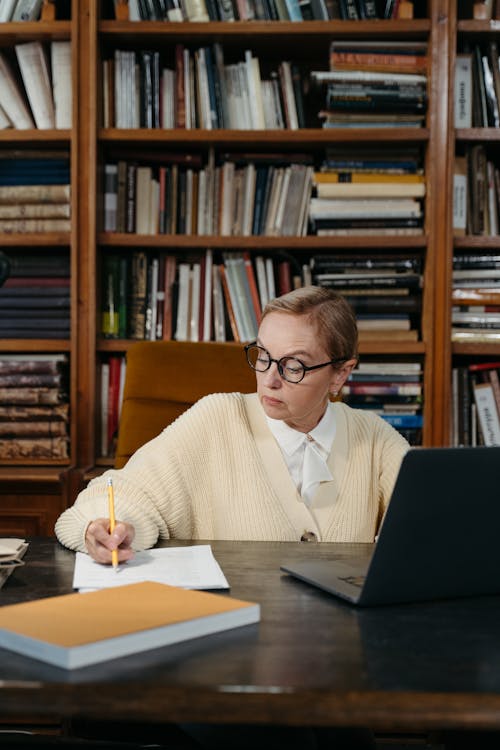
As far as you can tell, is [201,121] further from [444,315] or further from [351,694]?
[351,694]

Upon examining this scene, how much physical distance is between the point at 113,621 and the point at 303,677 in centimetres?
19

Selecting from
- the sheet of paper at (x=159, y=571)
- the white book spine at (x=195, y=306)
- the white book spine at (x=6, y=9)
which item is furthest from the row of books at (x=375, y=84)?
the sheet of paper at (x=159, y=571)

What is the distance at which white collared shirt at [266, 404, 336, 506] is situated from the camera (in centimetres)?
Answer: 163

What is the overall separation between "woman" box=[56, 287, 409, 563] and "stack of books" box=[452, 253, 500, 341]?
1.12 meters

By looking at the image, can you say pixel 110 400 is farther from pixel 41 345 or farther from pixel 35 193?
pixel 35 193

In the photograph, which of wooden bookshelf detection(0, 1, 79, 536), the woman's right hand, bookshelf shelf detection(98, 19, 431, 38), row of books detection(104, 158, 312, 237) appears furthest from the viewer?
row of books detection(104, 158, 312, 237)

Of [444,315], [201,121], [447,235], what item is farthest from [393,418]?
[201,121]

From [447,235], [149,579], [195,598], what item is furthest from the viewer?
[447,235]

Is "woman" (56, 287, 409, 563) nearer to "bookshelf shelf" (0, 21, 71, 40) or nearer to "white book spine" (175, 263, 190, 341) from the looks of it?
"white book spine" (175, 263, 190, 341)

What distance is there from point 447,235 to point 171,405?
46.9 inches

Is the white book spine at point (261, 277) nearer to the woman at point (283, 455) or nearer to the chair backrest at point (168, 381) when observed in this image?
the chair backrest at point (168, 381)

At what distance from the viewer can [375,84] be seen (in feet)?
8.73

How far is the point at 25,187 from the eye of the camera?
2.74 m

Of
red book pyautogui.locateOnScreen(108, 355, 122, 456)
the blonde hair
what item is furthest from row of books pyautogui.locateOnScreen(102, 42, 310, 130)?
the blonde hair
